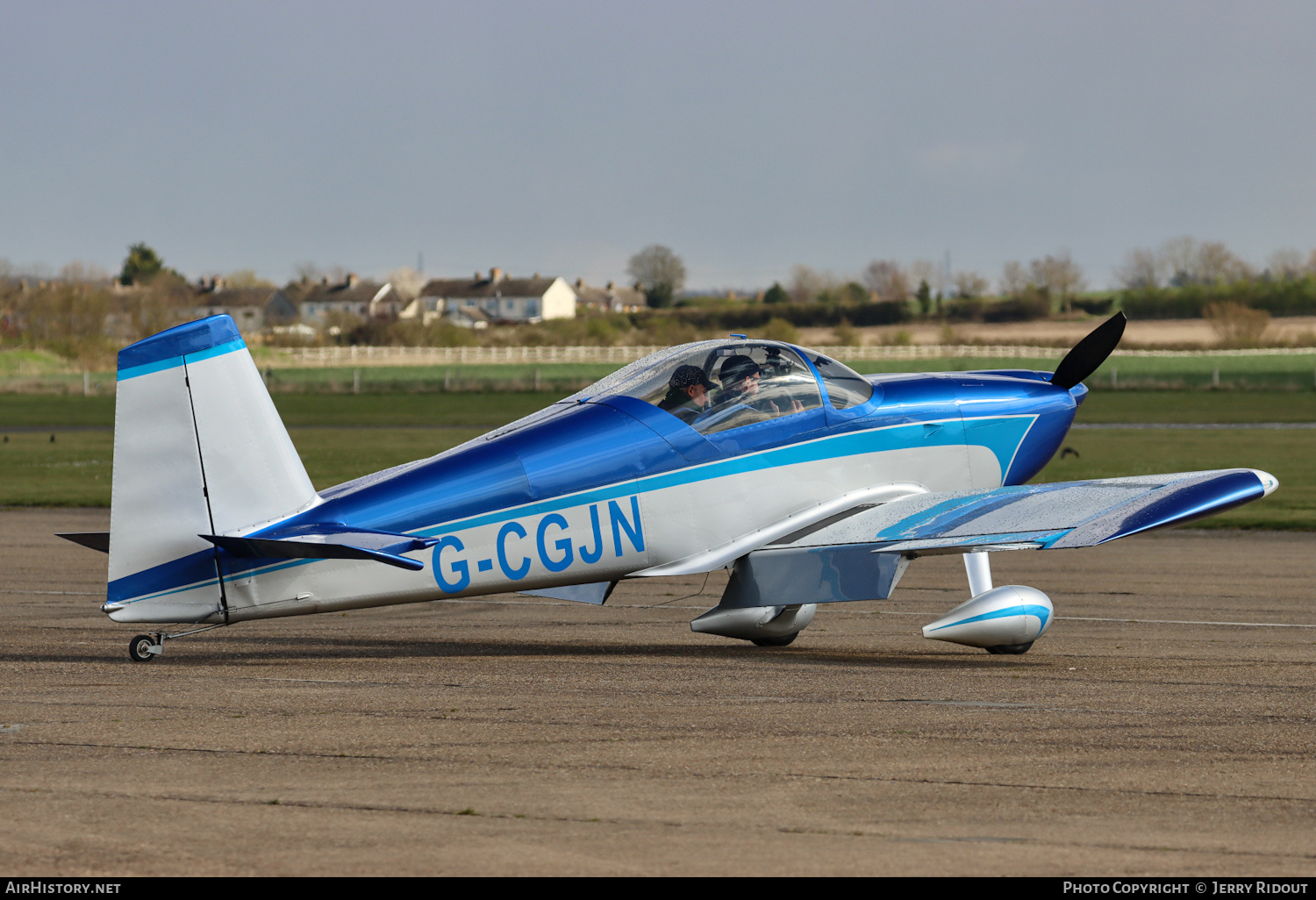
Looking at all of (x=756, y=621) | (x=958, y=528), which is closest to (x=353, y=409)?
(x=756, y=621)

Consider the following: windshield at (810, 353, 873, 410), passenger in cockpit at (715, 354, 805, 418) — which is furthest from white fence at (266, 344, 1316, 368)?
passenger in cockpit at (715, 354, 805, 418)

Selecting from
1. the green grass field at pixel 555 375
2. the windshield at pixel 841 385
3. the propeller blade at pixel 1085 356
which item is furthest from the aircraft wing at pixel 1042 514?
the green grass field at pixel 555 375

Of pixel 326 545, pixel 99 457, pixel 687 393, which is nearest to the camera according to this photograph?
pixel 326 545

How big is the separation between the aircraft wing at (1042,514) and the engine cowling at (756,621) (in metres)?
0.87

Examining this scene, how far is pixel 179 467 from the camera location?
9414mm

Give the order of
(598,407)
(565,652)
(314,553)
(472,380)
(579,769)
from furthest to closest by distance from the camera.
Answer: (472,380)
(565,652)
(598,407)
(314,553)
(579,769)

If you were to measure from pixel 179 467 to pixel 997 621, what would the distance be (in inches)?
221

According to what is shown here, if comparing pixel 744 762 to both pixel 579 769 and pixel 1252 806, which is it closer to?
pixel 579 769

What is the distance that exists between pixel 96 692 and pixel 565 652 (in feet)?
11.2

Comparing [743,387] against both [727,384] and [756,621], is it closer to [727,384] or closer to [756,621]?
[727,384]

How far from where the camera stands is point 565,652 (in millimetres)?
11266

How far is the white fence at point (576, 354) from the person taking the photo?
10256cm

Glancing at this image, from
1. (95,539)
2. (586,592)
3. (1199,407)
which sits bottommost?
(1199,407)
